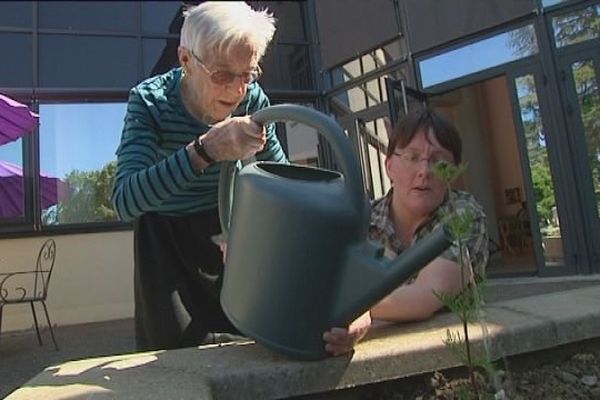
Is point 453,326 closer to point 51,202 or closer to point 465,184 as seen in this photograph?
point 51,202

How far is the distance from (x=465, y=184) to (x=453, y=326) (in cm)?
711

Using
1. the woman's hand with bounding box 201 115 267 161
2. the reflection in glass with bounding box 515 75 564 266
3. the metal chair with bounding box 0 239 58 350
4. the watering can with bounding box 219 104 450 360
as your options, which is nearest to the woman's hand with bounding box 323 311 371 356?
the watering can with bounding box 219 104 450 360

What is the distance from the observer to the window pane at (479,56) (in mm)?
4887

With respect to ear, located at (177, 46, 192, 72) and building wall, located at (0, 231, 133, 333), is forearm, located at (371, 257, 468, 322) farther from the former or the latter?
building wall, located at (0, 231, 133, 333)

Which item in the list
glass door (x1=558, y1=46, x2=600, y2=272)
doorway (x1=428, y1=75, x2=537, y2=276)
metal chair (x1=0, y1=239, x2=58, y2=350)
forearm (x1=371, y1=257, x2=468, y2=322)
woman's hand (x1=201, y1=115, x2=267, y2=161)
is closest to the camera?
woman's hand (x1=201, y1=115, x2=267, y2=161)

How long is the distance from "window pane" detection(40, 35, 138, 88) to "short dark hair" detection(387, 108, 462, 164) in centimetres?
559

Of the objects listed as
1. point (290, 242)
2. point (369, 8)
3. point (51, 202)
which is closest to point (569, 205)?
point (369, 8)

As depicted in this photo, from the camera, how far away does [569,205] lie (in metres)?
Result: 4.62

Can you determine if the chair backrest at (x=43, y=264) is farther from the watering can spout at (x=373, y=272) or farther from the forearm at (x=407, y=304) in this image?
the watering can spout at (x=373, y=272)

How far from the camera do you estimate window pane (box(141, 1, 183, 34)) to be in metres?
6.74

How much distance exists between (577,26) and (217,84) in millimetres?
4289

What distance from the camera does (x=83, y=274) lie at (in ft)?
19.1

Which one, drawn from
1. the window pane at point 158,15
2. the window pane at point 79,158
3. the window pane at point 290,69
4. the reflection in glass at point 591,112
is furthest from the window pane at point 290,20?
the reflection in glass at point 591,112

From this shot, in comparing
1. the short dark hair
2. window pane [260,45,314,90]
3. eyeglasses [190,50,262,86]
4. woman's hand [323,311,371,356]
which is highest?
window pane [260,45,314,90]
